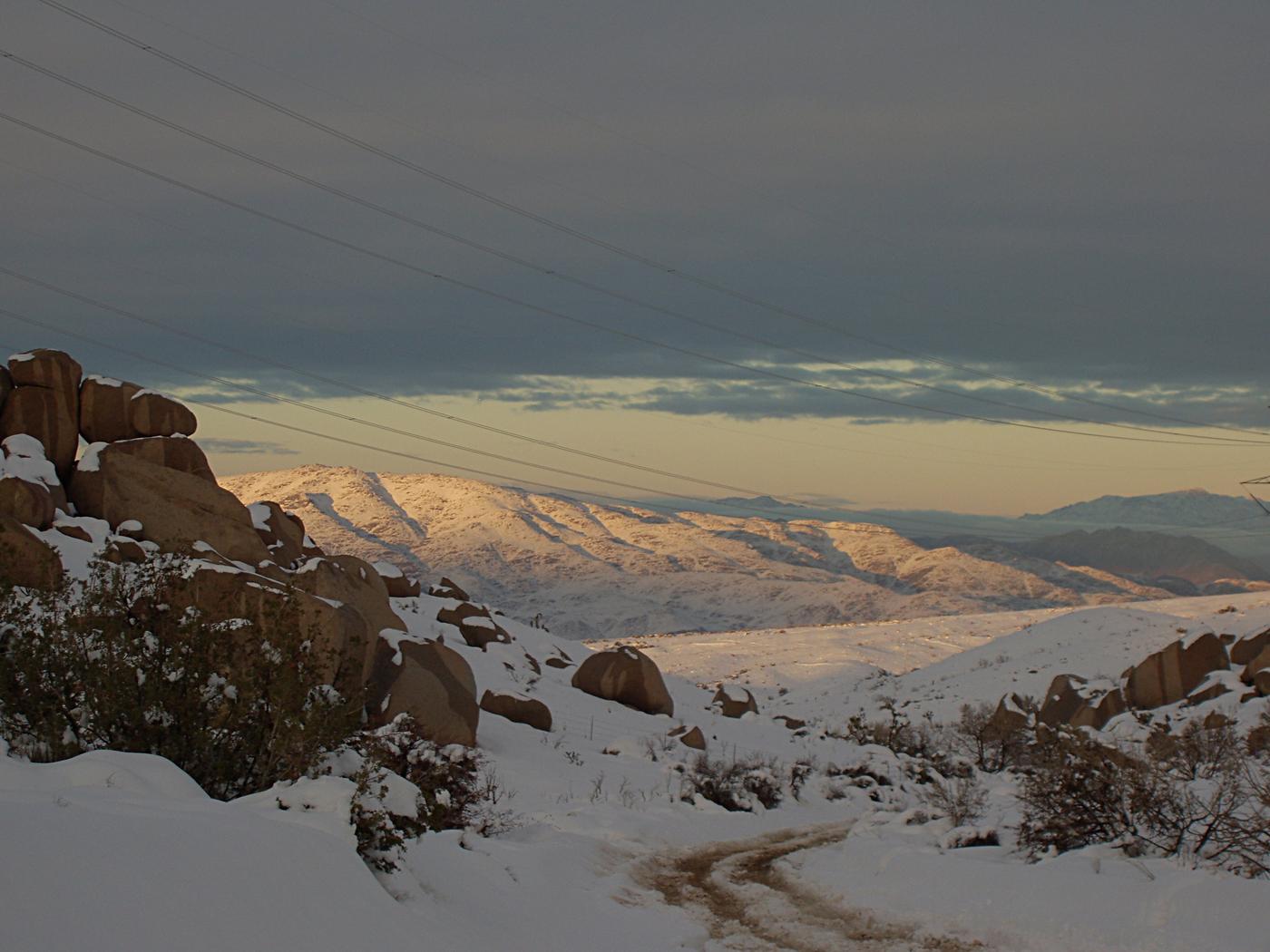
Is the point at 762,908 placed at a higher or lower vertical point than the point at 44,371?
lower

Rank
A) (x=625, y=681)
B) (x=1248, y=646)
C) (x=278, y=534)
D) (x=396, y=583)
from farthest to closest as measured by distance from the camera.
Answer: (x=396, y=583) → (x=625, y=681) → (x=1248, y=646) → (x=278, y=534)

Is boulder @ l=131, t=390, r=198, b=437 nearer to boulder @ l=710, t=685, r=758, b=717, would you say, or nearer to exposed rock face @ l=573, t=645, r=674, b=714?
exposed rock face @ l=573, t=645, r=674, b=714

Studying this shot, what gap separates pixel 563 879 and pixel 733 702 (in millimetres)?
37749

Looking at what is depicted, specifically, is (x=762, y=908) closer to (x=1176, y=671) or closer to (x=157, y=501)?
(x=157, y=501)

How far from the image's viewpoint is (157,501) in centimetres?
3300

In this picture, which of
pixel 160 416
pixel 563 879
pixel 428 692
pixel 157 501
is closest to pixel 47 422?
pixel 160 416

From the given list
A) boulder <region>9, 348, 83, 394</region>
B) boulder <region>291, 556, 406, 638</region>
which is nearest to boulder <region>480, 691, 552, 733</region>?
boulder <region>291, 556, 406, 638</region>

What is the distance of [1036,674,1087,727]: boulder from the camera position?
1746 inches

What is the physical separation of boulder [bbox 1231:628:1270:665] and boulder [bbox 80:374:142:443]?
39.9 metres

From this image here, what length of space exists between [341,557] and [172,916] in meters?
26.2

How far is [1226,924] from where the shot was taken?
9.88 m

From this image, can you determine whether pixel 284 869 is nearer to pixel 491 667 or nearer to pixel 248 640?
pixel 248 640

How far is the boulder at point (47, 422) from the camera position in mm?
33812

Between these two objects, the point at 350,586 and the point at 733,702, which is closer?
the point at 350,586
